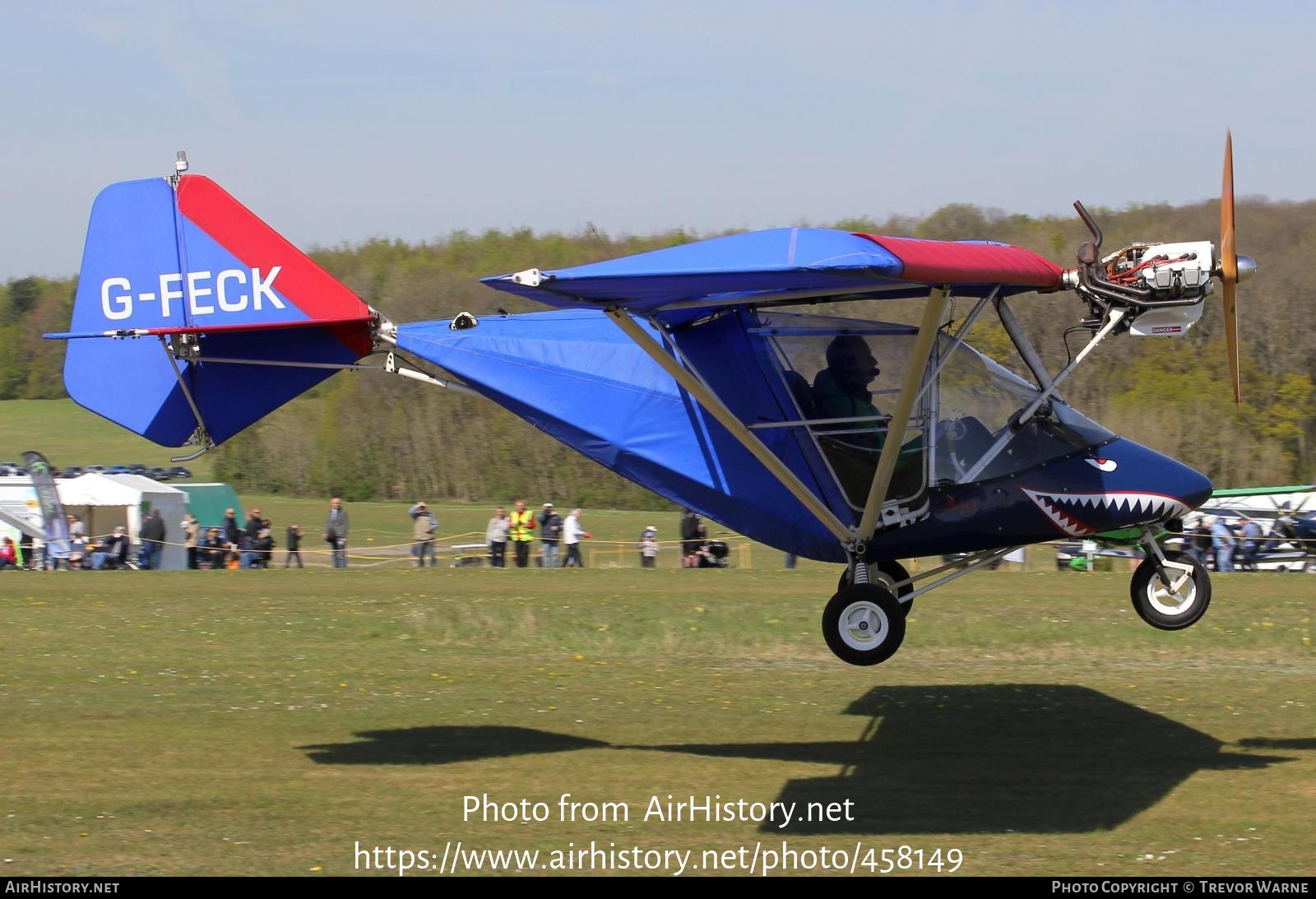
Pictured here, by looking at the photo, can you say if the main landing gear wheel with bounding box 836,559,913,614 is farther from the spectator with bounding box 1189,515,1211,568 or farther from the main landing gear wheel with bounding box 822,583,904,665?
the spectator with bounding box 1189,515,1211,568

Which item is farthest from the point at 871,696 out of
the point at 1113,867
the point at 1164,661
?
the point at 1113,867

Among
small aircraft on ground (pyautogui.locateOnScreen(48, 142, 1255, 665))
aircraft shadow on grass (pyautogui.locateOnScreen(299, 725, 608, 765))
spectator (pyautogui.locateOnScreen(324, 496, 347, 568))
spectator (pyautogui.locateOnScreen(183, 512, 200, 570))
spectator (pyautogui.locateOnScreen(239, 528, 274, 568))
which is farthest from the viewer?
spectator (pyautogui.locateOnScreen(183, 512, 200, 570))

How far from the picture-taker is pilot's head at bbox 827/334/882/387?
9.79 meters

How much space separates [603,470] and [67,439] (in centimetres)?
2970

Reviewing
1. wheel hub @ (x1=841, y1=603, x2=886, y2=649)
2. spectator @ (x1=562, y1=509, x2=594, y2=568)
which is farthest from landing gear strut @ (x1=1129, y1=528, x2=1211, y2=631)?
spectator @ (x1=562, y1=509, x2=594, y2=568)

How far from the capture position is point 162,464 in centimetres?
6162

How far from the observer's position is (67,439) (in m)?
63.5

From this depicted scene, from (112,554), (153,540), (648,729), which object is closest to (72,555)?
(112,554)

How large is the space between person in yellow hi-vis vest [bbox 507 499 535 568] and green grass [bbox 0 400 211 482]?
35.7 meters

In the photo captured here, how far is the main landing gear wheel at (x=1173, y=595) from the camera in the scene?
1003cm

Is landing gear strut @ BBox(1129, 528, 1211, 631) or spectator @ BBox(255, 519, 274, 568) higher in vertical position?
landing gear strut @ BBox(1129, 528, 1211, 631)

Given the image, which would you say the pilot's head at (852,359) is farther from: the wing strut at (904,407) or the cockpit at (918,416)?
the wing strut at (904,407)
